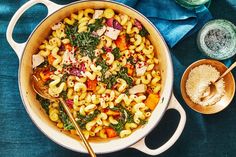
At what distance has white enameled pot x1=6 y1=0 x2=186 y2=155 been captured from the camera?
1282 millimetres

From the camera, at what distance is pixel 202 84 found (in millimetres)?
1405

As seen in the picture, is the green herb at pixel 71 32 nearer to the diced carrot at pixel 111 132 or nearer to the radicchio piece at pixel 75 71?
the radicchio piece at pixel 75 71

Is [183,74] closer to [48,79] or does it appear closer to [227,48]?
[227,48]

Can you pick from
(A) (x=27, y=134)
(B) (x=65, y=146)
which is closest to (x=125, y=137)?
(B) (x=65, y=146)

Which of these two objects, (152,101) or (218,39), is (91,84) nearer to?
(152,101)

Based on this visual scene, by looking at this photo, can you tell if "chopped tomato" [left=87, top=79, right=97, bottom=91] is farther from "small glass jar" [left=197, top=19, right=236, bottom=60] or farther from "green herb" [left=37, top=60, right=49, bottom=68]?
"small glass jar" [left=197, top=19, right=236, bottom=60]

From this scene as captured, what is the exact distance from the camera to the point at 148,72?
4.58 ft

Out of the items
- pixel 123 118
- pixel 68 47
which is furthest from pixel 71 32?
pixel 123 118

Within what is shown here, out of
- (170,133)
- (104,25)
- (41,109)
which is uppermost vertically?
(104,25)

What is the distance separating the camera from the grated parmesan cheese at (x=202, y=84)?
1401 millimetres

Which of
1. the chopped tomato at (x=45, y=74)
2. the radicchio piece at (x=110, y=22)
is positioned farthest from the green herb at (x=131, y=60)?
the chopped tomato at (x=45, y=74)

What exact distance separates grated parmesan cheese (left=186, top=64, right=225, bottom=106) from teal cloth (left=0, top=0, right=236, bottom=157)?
0.03 meters

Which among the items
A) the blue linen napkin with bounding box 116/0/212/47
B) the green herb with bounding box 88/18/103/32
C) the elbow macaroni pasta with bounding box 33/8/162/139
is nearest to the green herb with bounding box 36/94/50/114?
the elbow macaroni pasta with bounding box 33/8/162/139

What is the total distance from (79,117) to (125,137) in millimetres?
133
